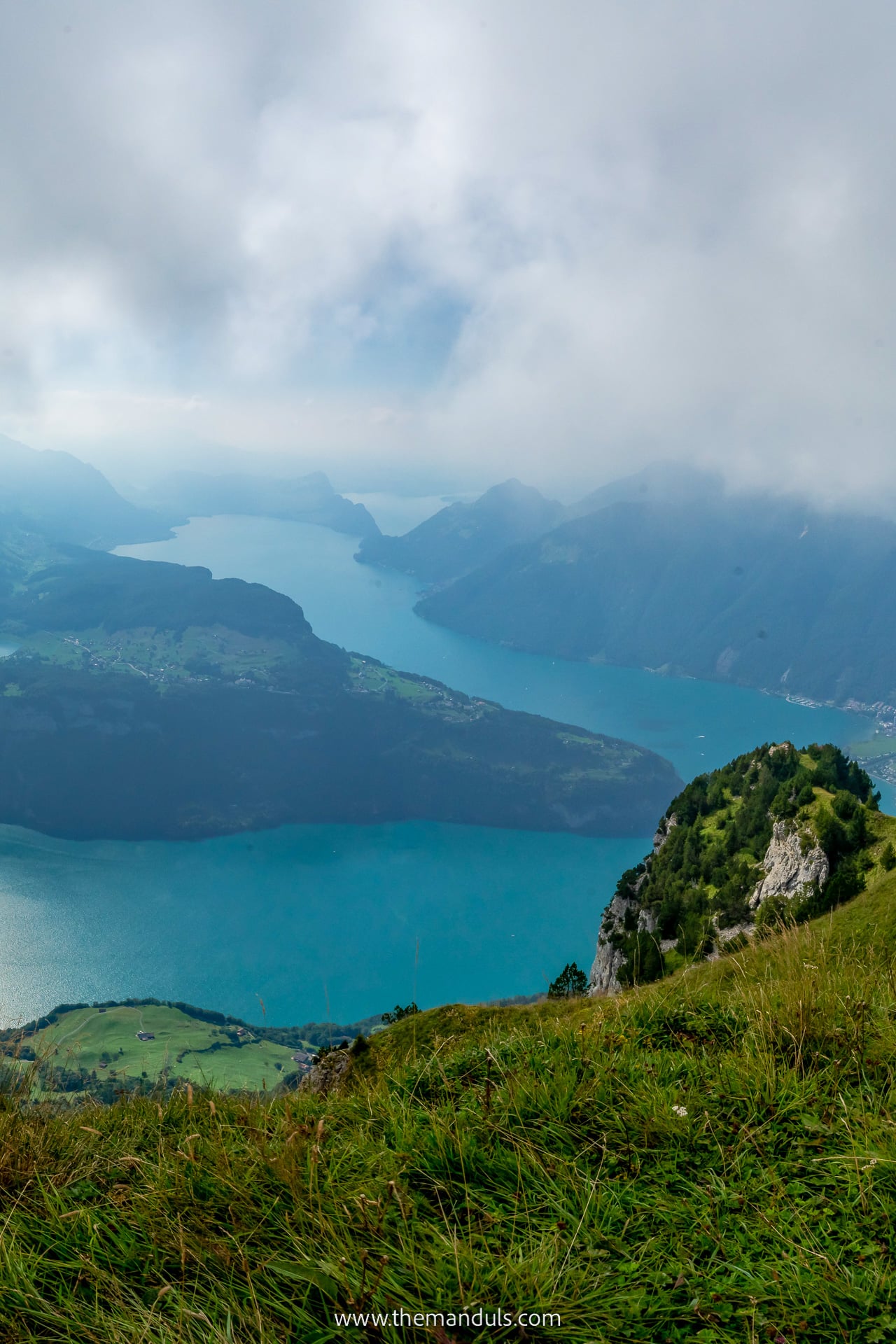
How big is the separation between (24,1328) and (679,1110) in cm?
220

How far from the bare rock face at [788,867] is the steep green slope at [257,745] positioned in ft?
315

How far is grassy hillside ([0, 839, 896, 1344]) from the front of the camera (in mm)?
1857

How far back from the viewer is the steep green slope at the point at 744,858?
69.2 feet

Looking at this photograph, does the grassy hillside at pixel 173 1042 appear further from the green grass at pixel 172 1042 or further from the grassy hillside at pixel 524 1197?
the grassy hillside at pixel 524 1197

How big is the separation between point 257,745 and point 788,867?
132 metres

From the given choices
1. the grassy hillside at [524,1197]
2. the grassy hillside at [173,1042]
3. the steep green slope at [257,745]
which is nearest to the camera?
the grassy hillside at [524,1197]

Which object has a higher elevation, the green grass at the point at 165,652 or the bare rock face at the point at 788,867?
the green grass at the point at 165,652

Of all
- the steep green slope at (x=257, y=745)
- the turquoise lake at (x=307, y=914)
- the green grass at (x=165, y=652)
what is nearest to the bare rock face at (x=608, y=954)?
the turquoise lake at (x=307, y=914)

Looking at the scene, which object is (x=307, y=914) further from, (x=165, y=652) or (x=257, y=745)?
(x=165, y=652)

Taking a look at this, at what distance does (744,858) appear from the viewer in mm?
31016

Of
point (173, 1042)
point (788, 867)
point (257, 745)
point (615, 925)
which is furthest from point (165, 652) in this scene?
point (788, 867)

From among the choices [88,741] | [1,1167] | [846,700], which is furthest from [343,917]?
[846,700]

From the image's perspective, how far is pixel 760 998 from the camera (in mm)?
3361

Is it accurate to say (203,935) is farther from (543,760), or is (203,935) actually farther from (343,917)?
(543,760)
